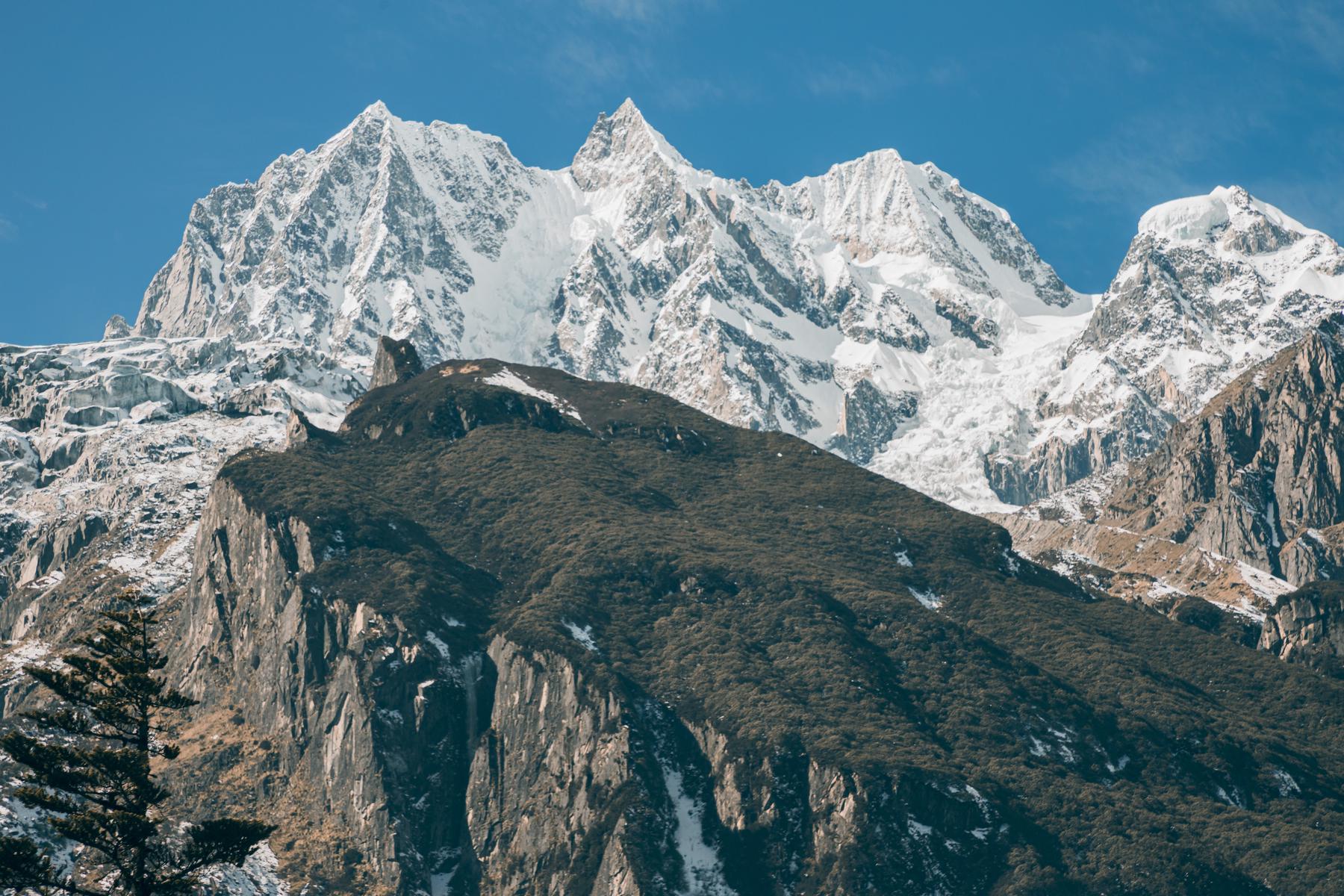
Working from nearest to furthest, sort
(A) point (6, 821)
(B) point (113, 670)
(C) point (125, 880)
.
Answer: (C) point (125, 880) < (B) point (113, 670) < (A) point (6, 821)

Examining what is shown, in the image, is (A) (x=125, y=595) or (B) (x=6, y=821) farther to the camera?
(B) (x=6, y=821)

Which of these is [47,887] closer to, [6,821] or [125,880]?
[125,880]

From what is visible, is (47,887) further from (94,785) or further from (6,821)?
(6,821)

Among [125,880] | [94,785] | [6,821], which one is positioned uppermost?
[6,821]

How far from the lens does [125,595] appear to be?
85.9m

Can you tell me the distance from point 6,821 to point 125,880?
4897 inches

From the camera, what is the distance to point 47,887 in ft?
261

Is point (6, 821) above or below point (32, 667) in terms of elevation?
above

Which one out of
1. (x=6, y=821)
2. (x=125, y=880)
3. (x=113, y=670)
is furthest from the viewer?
(x=6, y=821)

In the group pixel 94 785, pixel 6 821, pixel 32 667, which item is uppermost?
pixel 6 821

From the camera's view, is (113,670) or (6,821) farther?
(6,821)

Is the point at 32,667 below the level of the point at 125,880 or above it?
above

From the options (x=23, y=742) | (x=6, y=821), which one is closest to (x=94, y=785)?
(x=23, y=742)

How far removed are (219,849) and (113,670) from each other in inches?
374
